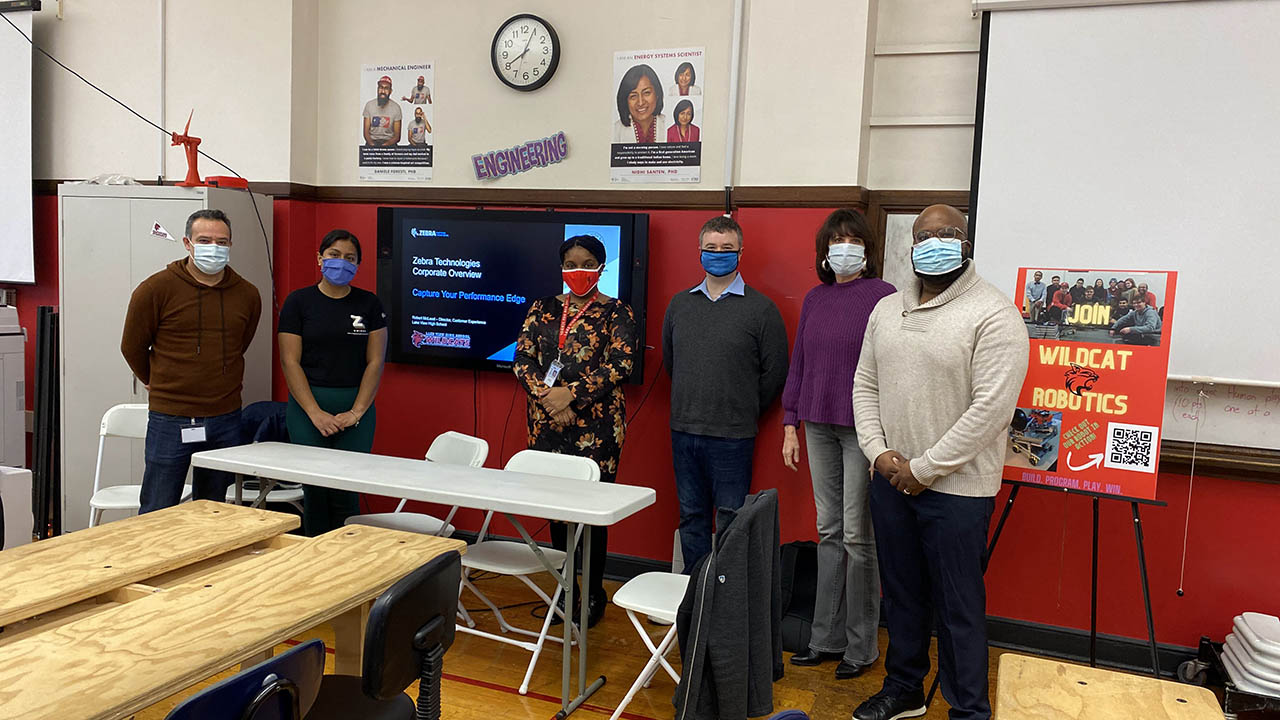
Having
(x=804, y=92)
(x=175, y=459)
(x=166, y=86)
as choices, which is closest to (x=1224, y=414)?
(x=804, y=92)

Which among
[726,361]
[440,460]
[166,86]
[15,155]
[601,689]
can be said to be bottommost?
[601,689]

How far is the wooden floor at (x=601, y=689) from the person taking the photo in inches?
129

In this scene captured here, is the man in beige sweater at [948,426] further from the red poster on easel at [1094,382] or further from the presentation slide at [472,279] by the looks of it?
the presentation slide at [472,279]

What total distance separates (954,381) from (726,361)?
3.86ft

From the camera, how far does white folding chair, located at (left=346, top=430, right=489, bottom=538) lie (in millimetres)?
3959

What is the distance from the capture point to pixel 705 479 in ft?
13.5

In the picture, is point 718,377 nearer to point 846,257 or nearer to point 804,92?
point 846,257

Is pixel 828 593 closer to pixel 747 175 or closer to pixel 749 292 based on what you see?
pixel 749 292

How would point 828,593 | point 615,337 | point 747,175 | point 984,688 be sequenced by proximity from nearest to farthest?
point 984,688 → point 828,593 → point 615,337 → point 747,175

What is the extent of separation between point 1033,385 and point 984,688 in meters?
1.05

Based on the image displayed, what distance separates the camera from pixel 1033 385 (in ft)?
Result: 10.5

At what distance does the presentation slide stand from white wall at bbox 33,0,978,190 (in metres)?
0.32

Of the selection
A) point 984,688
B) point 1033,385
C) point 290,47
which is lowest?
point 984,688

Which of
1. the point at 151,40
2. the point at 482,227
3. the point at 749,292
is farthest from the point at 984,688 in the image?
the point at 151,40
